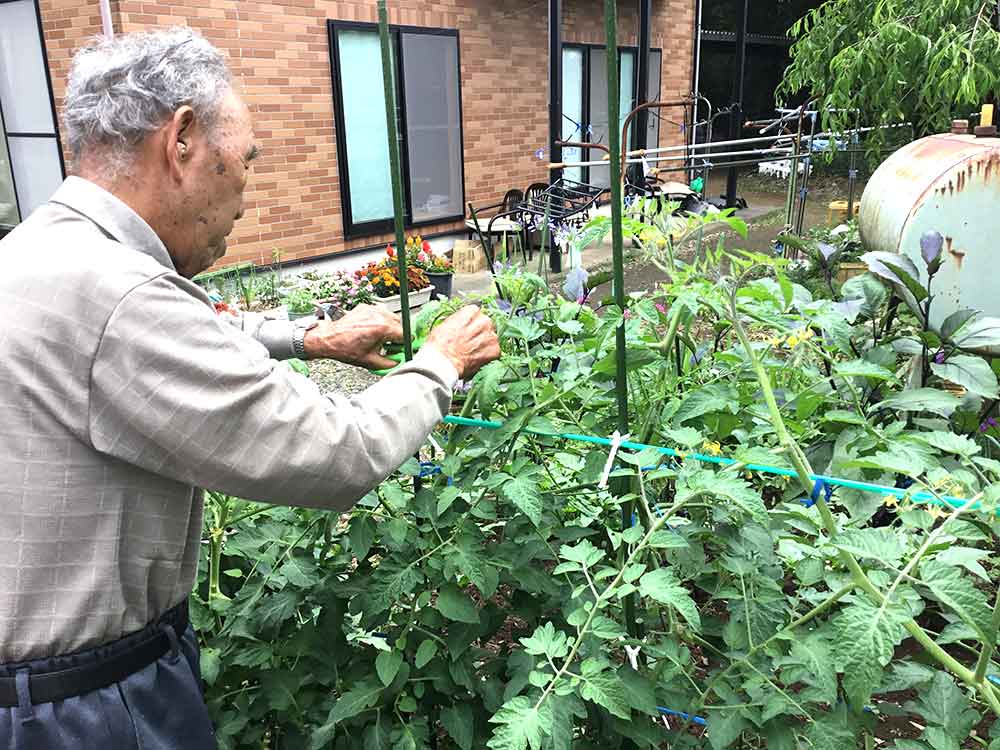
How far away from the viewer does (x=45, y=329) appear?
4.31 feet

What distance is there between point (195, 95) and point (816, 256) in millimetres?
2250

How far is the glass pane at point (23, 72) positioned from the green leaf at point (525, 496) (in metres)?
8.36

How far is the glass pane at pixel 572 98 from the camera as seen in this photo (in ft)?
41.0

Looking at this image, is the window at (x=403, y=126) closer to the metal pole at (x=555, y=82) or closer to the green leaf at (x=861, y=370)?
the metal pole at (x=555, y=82)

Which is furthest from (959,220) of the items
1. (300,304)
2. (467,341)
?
(300,304)

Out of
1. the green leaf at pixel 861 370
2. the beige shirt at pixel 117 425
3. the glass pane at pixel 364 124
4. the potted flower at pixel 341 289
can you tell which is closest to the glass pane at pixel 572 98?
the glass pane at pixel 364 124

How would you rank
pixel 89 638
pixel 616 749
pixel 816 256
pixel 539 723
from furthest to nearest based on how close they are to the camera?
pixel 816 256 < pixel 616 749 < pixel 89 638 < pixel 539 723

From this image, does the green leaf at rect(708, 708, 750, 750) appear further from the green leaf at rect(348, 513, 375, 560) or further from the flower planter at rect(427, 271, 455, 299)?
the flower planter at rect(427, 271, 455, 299)

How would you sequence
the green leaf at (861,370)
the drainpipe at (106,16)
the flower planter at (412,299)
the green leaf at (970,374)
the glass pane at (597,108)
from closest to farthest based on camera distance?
1. the green leaf at (861,370)
2. the green leaf at (970,374)
3. the drainpipe at (106,16)
4. the flower planter at (412,299)
5. the glass pane at (597,108)

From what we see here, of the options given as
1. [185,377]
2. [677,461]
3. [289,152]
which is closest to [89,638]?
[185,377]

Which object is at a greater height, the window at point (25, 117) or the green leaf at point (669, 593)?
the window at point (25, 117)

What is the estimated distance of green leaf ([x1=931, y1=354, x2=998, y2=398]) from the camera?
2137mm

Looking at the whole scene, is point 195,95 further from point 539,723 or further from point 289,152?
point 289,152

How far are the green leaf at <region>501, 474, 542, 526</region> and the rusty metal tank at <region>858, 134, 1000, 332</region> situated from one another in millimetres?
2450
